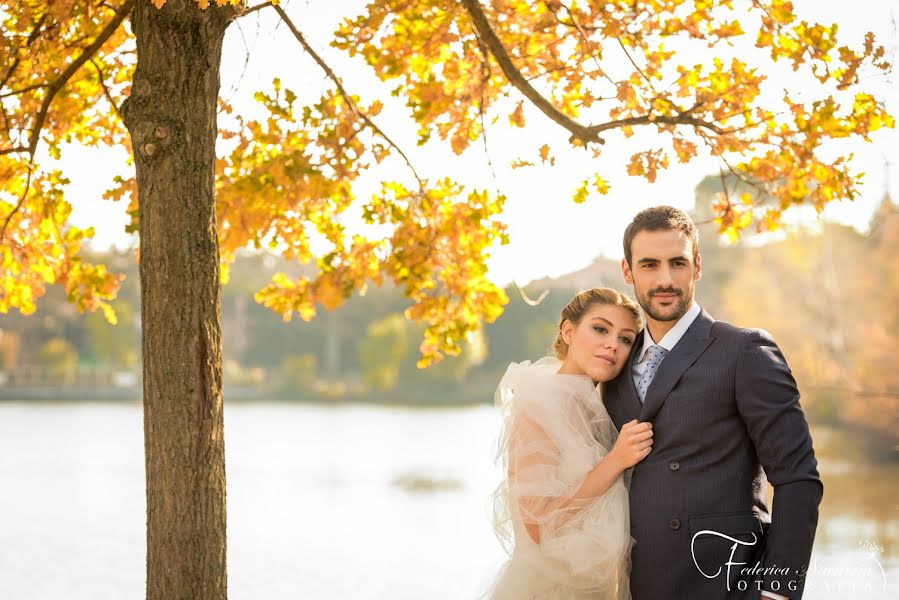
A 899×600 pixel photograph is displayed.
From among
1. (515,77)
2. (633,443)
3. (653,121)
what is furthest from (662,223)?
(515,77)

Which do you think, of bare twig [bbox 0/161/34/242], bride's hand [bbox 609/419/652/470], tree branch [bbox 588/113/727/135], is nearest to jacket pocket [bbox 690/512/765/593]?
bride's hand [bbox 609/419/652/470]

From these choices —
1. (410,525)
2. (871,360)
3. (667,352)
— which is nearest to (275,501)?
(410,525)

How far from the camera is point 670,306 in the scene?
8.65 feet

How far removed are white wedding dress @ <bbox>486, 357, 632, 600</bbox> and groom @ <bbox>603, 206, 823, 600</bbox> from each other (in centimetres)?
7

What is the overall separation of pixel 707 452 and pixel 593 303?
64 centimetres

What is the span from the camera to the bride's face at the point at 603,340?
2.87m

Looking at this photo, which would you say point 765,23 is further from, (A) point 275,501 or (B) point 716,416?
(A) point 275,501

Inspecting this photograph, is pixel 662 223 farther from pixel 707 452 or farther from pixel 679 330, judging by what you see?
pixel 707 452

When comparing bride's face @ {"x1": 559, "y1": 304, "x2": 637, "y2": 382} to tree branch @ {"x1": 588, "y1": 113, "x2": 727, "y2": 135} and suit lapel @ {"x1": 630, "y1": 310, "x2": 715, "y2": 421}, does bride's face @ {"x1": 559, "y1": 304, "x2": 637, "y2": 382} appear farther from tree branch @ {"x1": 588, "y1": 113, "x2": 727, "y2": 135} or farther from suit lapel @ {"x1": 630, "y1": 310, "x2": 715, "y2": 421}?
tree branch @ {"x1": 588, "y1": 113, "x2": 727, "y2": 135}

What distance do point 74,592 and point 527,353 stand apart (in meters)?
38.7

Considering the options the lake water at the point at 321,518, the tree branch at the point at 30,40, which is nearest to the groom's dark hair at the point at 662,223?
the lake water at the point at 321,518

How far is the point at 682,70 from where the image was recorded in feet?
14.5

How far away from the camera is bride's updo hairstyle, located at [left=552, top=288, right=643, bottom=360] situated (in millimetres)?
2957

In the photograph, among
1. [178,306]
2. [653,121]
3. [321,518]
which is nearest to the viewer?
[178,306]
